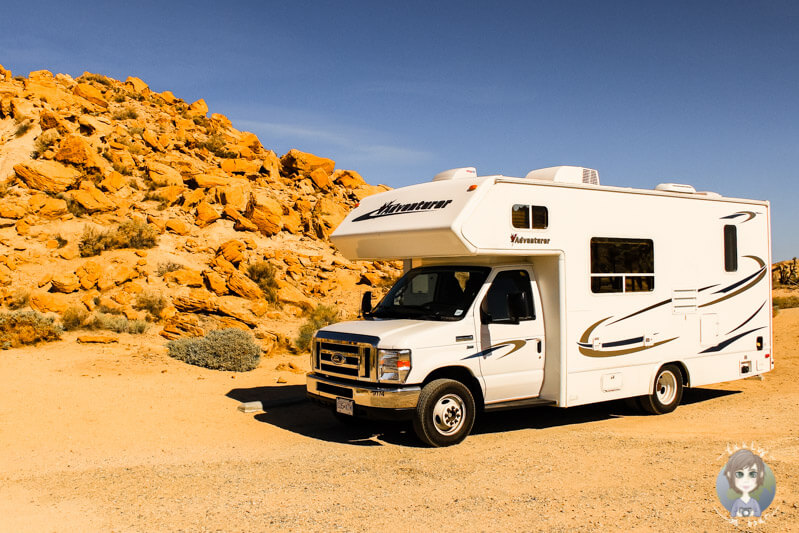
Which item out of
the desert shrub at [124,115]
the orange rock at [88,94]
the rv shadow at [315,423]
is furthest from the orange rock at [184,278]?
the orange rock at [88,94]

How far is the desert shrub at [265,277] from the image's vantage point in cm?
2327

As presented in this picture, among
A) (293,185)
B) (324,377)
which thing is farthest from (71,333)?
(293,185)

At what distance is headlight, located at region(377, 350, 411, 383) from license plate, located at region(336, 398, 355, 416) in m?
0.56

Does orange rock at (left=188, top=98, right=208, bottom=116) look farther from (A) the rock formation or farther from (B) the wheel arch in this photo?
(B) the wheel arch

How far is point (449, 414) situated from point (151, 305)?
46.9ft

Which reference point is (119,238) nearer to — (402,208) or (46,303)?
(46,303)

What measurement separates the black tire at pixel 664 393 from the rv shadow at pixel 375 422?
0.34 metres

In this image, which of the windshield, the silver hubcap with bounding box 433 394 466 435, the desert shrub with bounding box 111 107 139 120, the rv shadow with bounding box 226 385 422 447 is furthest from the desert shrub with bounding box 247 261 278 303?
the desert shrub with bounding box 111 107 139 120

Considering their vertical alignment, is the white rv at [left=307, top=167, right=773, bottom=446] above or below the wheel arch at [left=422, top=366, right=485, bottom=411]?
above

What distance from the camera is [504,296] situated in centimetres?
894

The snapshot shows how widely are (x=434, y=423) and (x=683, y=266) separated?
4812mm

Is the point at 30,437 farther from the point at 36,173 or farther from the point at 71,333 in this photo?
the point at 36,173

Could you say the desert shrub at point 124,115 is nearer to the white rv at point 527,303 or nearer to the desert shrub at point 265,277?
the desert shrub at point 265,277

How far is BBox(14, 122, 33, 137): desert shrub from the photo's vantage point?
3139cm
